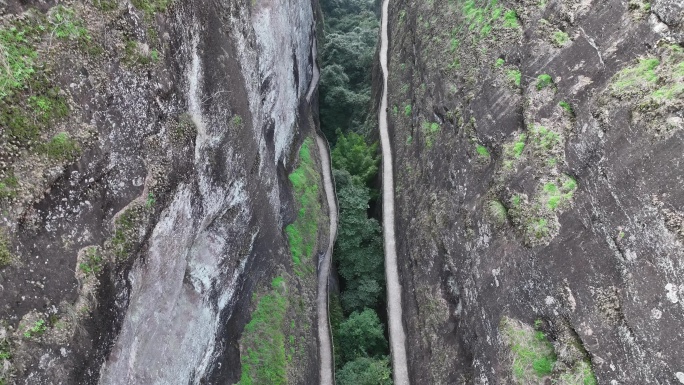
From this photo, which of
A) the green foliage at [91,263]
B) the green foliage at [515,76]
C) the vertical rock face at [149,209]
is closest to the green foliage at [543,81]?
the green foliage at [515,76]

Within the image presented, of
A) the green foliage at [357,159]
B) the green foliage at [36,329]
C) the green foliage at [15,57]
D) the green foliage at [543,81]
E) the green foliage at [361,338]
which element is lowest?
the green foliage at [36,329]

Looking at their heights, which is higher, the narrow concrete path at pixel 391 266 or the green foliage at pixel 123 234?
the narrow concrete path at pixel 391 266

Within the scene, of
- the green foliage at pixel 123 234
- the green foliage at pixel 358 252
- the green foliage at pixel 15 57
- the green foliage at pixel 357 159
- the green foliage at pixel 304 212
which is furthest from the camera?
the green foliage at pixel 357 159

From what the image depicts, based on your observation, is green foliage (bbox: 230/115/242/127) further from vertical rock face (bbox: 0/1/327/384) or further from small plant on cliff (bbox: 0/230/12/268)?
small plant on cliff (bbox: 0/230/12/268)

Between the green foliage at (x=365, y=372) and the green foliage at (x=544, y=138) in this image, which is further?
the green foliage at (x=365, y=372)

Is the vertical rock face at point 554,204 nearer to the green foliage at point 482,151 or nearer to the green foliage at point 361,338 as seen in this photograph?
the green foliage at point 482,151

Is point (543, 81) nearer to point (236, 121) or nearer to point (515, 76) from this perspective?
point (515, 76)

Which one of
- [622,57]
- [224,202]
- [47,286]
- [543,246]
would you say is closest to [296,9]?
[224,202]
